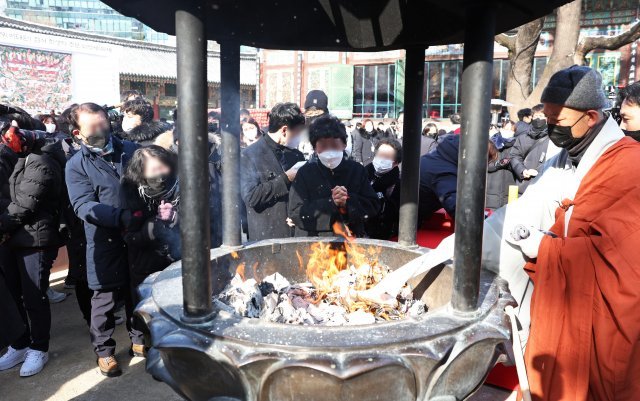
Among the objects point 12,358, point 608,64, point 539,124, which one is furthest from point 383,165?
point 608,64

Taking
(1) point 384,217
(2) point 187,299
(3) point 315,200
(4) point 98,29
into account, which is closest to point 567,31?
(1) point 384,217

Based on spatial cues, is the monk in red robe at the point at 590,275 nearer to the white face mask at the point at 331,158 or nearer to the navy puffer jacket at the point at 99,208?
the white face mask at the point at 331,158

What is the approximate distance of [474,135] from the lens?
1.45 metres

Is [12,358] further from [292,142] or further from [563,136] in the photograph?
[563,136]

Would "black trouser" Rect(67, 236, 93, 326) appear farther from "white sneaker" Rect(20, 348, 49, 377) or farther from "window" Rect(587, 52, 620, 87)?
"window" Rect(587, 52, 620, 87)

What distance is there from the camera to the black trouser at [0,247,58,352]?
324 cm

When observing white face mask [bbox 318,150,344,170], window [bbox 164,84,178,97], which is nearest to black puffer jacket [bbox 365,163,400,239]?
white face mask [bbox 318,150,344,170]

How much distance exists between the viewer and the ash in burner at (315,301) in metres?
1.95

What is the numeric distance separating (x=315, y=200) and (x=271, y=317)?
3.97ft

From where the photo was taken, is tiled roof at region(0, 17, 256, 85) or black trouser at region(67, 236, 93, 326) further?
tiled roof at region(0, 17, 256, 85)

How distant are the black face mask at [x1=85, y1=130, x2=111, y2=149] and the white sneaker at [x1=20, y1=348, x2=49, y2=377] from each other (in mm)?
1534

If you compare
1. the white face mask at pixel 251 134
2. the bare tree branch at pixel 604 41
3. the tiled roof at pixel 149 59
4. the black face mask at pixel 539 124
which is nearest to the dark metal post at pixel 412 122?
the white face mask at pixel 251 134

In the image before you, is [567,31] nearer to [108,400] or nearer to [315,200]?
[315,200]

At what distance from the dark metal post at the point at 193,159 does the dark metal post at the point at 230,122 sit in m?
0.81
